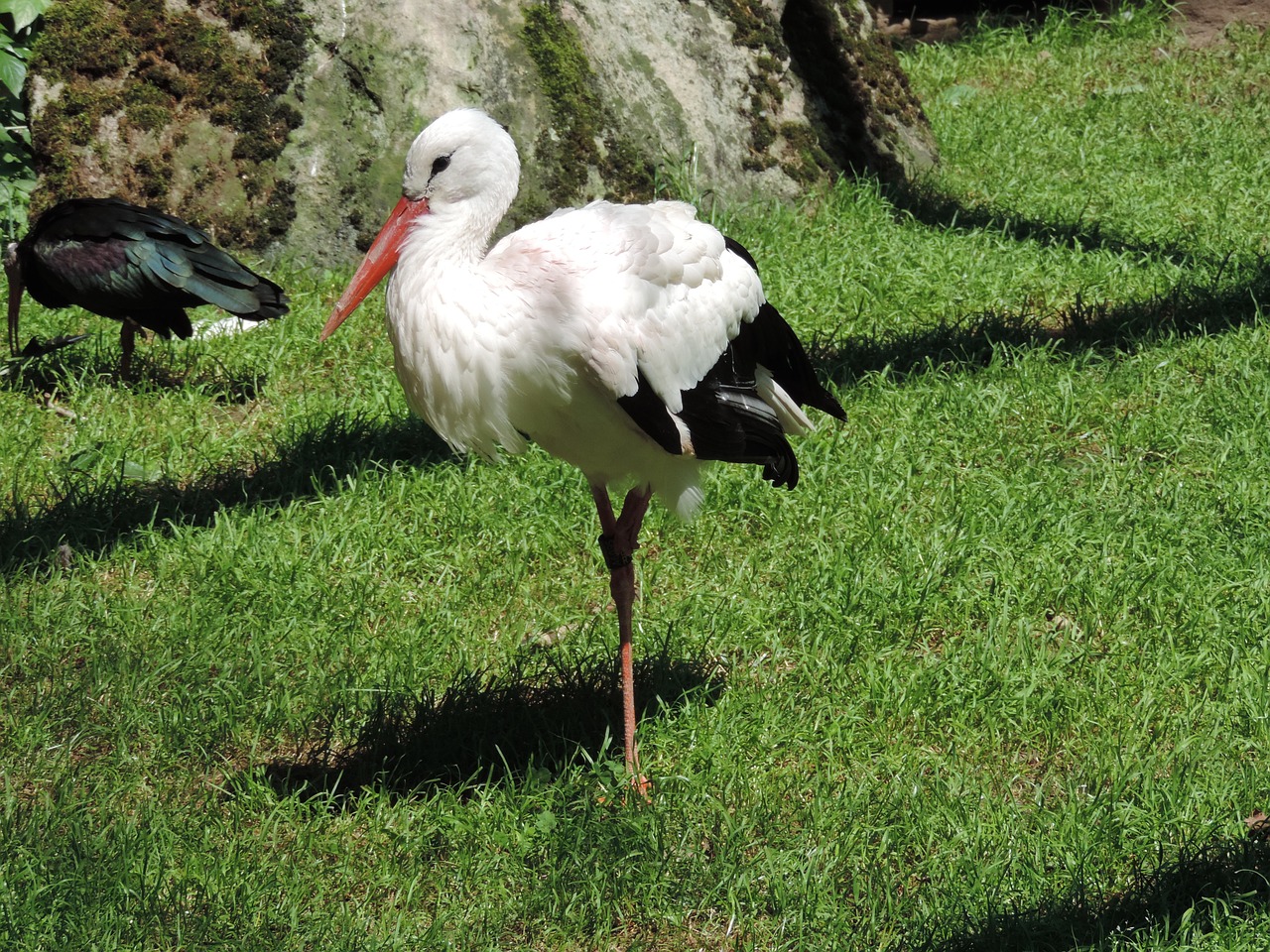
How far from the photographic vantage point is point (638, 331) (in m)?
2.94

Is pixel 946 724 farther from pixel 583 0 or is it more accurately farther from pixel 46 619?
pixel 583 0

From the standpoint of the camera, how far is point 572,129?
5.88 m

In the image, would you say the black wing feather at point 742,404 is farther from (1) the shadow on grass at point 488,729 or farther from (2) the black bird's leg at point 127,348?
(2) the black bird's leg at point 127,348

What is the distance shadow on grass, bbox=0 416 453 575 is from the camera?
4035mm

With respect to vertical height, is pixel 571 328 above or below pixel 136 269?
above

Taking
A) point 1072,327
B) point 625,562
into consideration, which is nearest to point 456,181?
point 625,562

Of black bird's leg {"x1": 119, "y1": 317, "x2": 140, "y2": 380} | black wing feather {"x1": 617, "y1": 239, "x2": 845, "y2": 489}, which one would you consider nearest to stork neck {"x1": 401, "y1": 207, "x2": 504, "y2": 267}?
black wing feather {"x1": 617, "y1": 239, "x2": 845, "y2": 489}

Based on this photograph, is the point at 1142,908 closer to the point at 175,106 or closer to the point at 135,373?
the point at 135,373

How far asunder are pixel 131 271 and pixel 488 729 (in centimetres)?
255

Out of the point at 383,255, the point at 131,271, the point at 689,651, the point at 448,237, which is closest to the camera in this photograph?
the point at 448,237

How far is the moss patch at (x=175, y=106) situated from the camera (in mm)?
5668

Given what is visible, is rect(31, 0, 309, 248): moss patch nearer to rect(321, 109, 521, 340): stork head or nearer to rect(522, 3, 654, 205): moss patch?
rect(522, 3, 654, 205): moss patch

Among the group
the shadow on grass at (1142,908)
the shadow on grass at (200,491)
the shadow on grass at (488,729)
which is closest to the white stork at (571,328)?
the shadow on grass at (488,729)

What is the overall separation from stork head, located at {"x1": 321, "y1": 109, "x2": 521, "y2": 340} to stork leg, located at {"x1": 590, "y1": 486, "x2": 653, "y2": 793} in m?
0.79
